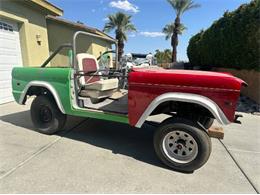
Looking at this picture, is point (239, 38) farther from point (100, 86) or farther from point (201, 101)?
point (201, 101)

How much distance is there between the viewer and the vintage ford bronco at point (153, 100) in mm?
2834

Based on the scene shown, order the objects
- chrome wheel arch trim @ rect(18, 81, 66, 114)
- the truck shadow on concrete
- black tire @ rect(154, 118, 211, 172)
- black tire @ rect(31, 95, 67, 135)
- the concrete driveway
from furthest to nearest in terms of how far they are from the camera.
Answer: black tire @ rect(31, 95, 67, 135), chrome wheel arch trim @ rect(18, 81, 66, 114), the truck shadow on concrete, black tire @ rect(154, 118, 211, 172), the concrete driveway

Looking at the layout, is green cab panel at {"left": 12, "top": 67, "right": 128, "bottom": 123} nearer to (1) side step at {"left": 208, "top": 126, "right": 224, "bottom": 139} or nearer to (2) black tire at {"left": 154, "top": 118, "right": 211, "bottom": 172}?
(2) black tire at {"left": 154, "top": 118, "right": 211, "bottom": 172}

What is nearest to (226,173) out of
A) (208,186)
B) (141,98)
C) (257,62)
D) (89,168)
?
(208,186)

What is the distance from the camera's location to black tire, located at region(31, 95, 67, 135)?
4258 mm

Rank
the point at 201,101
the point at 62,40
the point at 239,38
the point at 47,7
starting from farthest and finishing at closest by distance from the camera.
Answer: the point at 62,40 → the point at 239,38 → the point at 47,7 → the point at 201,101

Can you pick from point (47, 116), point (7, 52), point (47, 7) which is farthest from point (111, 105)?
point (47, 7)

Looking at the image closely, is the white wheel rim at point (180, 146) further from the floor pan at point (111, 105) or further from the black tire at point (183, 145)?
the floor pan at point (111, 105)

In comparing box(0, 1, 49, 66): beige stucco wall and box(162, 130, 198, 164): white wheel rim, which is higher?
box(0, 1, 49, 66): beige stucco wall

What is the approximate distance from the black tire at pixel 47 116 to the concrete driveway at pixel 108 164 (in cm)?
16

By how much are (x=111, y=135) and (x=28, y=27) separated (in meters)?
5.92

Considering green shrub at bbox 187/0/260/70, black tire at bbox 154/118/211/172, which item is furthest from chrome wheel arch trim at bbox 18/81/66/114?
green shrub at bbox 187/0/260/70

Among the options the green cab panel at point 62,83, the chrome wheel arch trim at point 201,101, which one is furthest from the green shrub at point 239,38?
the green cab panel at point 62,83

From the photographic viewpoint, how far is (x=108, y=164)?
324cm
